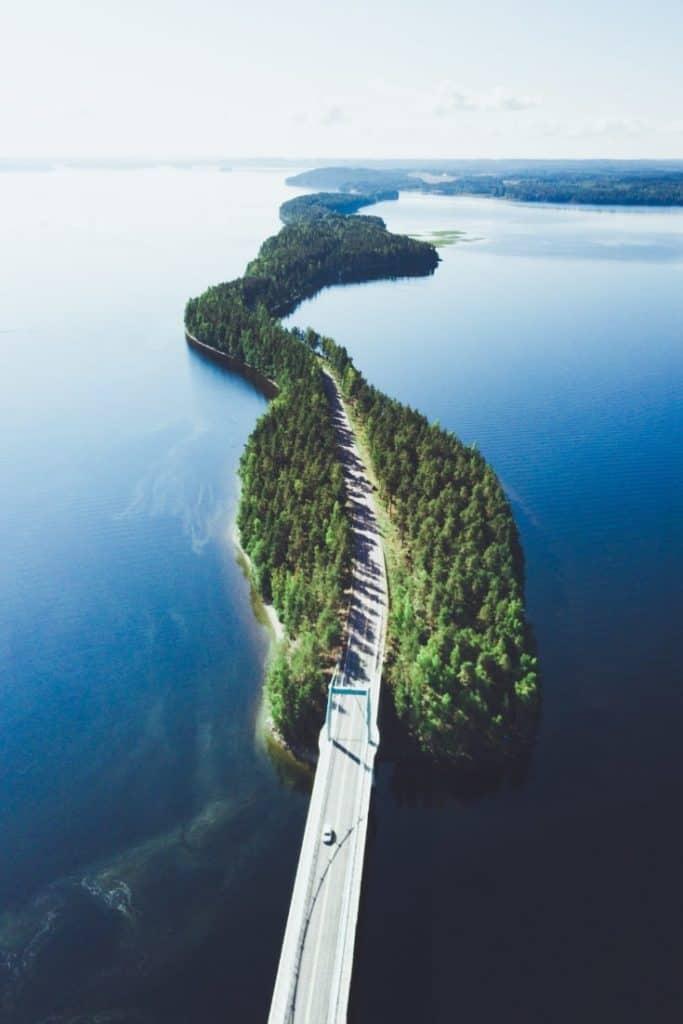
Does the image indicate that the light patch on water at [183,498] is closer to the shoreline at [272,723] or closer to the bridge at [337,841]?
the shoreline at [272,723]

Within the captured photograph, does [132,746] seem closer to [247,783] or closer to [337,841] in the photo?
[247,783]

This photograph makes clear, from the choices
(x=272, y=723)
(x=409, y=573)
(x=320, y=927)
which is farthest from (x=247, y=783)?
(x=409, y=573)

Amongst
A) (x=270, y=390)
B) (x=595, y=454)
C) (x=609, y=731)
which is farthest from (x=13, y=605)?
(x=595, y=454)

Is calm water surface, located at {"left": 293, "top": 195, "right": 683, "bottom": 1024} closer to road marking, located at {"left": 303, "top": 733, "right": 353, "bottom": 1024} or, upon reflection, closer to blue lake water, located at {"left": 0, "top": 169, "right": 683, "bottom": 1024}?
blue lake water, located at {"left": 0, "top": 169, "right": 683, "bottom": 1024}

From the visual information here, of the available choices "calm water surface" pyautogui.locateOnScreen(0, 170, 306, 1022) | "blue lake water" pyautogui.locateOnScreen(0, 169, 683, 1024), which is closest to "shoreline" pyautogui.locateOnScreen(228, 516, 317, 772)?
"calm water surface" pyautogui.locateOnScreen(0, 170, 306, 1022)

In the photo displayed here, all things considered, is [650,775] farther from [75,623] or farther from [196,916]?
[75,623]
